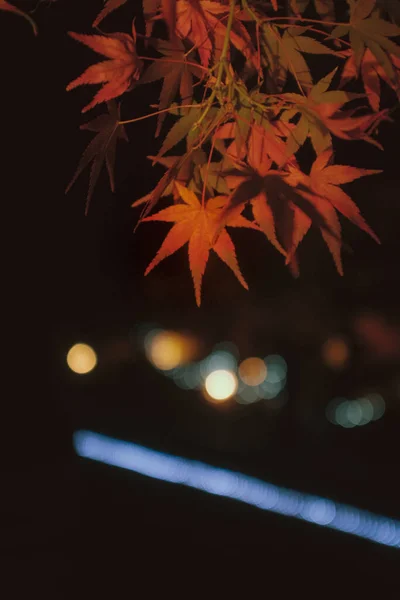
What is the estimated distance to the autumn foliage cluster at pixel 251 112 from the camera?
1306 millimetres

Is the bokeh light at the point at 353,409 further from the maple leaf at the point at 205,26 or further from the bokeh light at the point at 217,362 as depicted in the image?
the maple leaf at the point at 205,26

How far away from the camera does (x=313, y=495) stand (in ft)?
21.2

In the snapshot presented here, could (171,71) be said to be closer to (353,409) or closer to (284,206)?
(284,206)

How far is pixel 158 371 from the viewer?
13445 millimetres

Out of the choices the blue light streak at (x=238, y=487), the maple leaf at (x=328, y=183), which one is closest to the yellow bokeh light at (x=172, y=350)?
the blue light streak at (x=238, y=487)

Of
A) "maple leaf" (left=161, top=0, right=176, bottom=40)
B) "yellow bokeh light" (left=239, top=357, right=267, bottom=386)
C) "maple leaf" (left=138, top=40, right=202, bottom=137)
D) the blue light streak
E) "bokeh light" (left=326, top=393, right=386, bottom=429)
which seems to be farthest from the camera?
"yellow bokeh light" (left=239, top=357, right=267, bottom=386)

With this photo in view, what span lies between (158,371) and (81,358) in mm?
3471

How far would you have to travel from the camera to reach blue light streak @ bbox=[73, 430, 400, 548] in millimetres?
5461

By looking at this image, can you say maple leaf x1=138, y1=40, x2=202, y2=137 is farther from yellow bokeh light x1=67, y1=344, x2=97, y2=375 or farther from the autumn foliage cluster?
yellow bokeh light x1=67, y1=344, x2=97, y2=375

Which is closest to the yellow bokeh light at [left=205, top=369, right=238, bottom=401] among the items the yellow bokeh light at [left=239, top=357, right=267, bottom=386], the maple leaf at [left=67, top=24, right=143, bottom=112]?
the yellow bokeh light at [left=239, top=357, right=267, bottom=386]

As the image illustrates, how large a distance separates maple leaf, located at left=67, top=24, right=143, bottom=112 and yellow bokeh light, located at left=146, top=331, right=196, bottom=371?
41.6 feet

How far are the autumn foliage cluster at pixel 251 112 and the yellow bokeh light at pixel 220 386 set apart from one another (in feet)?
34.1

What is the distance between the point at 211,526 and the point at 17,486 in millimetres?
2231

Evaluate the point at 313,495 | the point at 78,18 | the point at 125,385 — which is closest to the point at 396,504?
the point at 313,495
